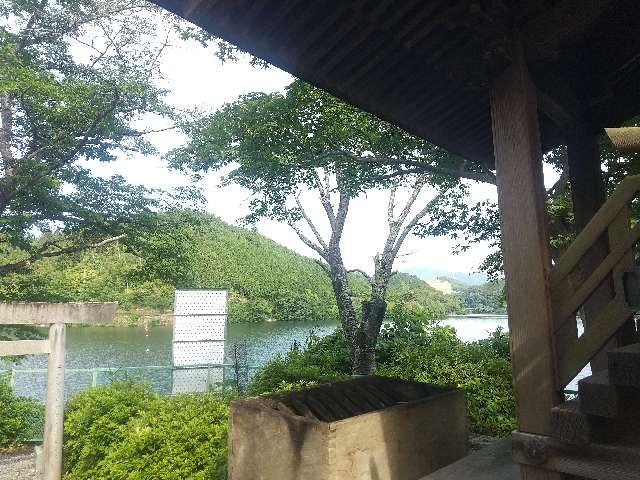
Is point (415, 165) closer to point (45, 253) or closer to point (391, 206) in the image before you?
point (391, 206)

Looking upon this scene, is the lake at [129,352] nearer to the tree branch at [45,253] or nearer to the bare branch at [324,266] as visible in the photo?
Answer: the bare branch at [324,266]

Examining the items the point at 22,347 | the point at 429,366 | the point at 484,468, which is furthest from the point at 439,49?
the point at 429,366

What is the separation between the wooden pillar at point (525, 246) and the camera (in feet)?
→ 7.09

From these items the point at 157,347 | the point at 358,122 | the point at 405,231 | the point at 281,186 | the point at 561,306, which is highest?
the point at 358,122

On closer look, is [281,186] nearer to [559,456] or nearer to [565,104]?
[565,104]

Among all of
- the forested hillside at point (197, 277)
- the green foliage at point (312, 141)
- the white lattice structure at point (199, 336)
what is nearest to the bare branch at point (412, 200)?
the green foliage at point (312, 141)

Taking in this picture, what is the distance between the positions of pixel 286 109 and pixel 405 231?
4.99 meters

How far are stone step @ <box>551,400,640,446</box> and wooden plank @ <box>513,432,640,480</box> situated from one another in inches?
2.1

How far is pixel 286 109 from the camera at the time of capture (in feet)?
34.4

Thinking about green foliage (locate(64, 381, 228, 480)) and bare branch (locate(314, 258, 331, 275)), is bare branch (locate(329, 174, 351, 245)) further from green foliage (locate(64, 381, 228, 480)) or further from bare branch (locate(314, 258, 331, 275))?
green foliage (locate(64, 381, 228, 480))

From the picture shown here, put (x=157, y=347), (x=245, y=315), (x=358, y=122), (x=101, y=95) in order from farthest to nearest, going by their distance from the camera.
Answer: (x=245, y=315) → (x=157, y=347) → (x=101, y=95) → (x=358, y=122)

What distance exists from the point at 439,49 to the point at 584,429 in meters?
2.42

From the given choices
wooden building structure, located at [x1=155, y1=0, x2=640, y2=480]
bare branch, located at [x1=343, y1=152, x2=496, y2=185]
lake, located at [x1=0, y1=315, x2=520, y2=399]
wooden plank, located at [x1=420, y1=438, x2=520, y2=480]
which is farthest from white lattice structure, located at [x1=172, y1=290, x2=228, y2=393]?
wooden building structure, located at [x1=155, y1=0, x2=640, y2=480]

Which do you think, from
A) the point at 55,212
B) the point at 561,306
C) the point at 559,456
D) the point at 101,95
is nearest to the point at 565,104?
the point at 561,306
